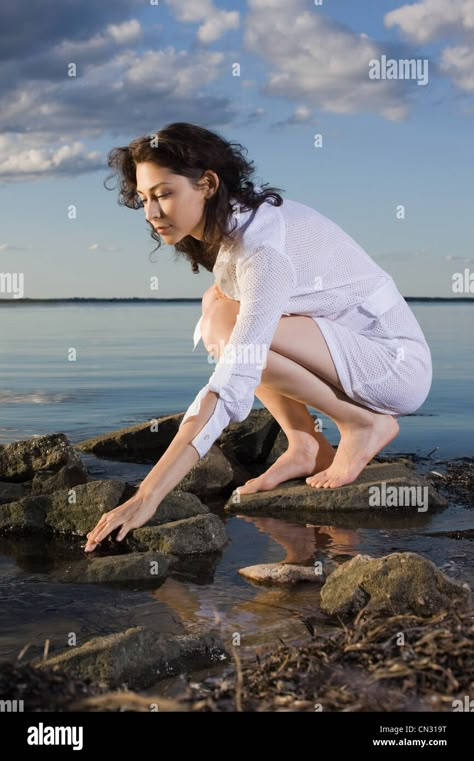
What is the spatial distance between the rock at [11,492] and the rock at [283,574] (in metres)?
1.82

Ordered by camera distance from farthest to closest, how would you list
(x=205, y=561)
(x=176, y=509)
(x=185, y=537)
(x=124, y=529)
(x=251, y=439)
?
(x=251, y=439) < (x=176, y=509) < (x=185, y=537) < (x=205, y=561) < (x=124, y=529)

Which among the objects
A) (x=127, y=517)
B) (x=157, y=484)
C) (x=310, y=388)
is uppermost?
(x=310, y=388)

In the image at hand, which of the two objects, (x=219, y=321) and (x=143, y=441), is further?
(x=143, y=441)

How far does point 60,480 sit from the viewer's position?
5234 mm

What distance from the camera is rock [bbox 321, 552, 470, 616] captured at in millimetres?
3312

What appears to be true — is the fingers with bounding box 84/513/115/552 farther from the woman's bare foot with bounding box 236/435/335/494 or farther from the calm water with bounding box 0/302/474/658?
the woman's bare foot with bounding box 236/435/335/494

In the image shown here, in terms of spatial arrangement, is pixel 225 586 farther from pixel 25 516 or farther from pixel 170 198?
pixel 170 198

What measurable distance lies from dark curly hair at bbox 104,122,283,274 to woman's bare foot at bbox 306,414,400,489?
1354 millimetres

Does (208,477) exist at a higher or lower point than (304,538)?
higher

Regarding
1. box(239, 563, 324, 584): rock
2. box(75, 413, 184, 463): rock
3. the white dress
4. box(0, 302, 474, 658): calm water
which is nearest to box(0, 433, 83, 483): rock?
box(0, 302, 474, 658): calm water

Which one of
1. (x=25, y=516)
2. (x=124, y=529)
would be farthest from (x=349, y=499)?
(x=124, y=529)

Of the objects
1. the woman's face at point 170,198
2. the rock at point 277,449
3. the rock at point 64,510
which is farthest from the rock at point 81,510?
the rock at point 277,449

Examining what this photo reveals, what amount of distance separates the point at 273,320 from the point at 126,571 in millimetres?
1165
